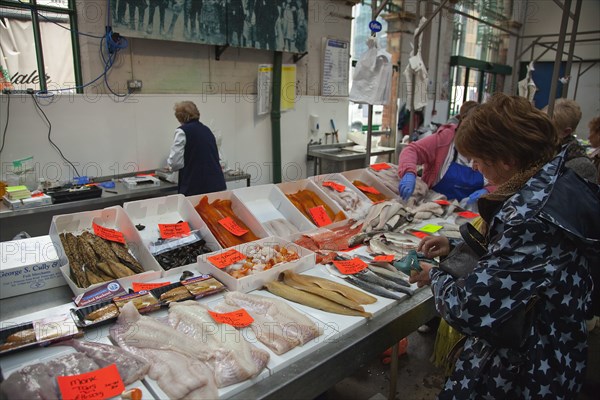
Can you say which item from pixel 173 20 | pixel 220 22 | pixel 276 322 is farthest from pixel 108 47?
pixel 276 322

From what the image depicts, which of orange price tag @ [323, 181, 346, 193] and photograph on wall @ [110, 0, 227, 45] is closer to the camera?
orange price tag @ [323, 181, 346, 193]

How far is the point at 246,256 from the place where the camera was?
209cm

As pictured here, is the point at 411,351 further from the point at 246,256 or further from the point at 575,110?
the point at 575,110

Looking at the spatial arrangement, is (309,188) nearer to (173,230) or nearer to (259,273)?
(173,230)

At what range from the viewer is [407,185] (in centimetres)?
313

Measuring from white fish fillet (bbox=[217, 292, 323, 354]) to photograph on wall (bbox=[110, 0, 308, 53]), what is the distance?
3806 millimetres

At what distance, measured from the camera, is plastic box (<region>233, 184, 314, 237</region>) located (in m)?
2.59

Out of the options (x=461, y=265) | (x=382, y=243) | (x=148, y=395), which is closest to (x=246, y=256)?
(x=382, y=243)

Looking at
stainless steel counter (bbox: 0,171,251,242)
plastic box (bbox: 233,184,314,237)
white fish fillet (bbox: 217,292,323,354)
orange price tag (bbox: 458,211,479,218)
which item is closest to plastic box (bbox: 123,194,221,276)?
plastic box (bbox: 233,184,314,237)

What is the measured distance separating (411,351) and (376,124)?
5.94m

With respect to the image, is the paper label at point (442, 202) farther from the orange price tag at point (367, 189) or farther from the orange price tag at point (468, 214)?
the orange price tag at point (367, 189)

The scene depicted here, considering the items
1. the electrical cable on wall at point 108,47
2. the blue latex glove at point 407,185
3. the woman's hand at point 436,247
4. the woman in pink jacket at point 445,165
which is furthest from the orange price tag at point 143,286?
the electrical cable on wall at point 108,47

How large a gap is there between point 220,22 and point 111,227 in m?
3.67

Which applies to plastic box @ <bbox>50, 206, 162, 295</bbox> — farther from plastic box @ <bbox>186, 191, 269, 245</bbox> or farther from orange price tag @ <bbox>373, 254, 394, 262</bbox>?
orange price tag @ <bbox>373, 254, 394, 262</bbox>
